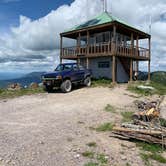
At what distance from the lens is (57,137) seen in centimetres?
704

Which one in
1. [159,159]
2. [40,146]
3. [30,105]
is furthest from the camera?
[30,105]

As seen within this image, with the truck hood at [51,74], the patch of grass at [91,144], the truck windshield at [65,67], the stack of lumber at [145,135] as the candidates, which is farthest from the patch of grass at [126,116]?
the truck windshield at [65,67]

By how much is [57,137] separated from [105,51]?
49.1 ft

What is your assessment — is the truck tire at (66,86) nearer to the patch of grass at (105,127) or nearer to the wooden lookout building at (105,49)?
the wooden lookout building at (105,49)

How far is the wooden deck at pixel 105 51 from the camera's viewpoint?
20.4 meters

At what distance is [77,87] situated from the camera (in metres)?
18.8

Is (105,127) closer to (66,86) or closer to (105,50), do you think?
(66,86)

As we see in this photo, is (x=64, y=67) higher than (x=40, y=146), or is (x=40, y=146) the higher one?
(x=64, y=67)

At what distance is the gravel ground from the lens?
18.1ft

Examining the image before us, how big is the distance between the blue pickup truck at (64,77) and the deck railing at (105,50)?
388 centimetres

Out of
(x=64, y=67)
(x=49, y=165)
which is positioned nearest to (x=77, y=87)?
(x=64, y=67)

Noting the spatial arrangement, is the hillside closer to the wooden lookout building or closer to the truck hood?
the wooden lookout building

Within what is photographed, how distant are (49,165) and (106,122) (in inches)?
167

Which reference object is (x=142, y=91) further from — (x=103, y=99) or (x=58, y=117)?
(x=58, y=117)
